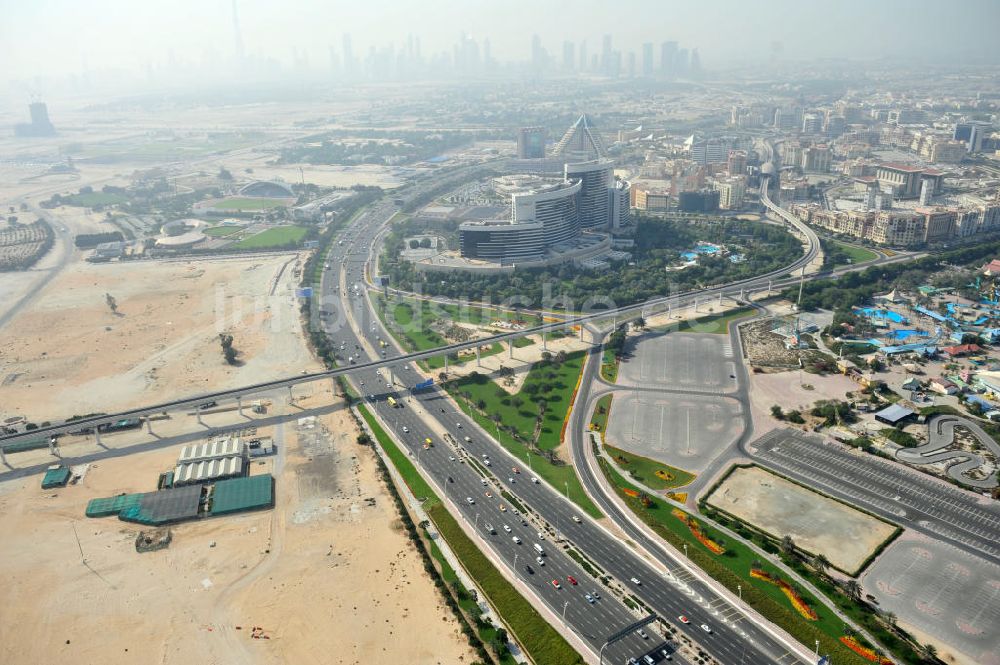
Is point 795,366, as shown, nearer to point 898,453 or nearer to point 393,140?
point 898,453

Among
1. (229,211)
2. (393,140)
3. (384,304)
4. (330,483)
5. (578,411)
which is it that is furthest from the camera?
(393,140)

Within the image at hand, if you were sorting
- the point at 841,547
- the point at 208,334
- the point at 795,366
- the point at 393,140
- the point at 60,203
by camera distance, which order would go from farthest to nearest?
the point at 393,140
the point at 60,203
the point at 208,334
the point at 795,366
the point at 841,547

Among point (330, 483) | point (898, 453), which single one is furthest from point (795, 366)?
point (330, 483)

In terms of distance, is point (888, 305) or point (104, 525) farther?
point (888, 305)

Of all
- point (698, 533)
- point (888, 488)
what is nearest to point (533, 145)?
point (888, 488)

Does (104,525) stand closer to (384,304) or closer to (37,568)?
(37,568)

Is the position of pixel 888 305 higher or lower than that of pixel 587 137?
lower

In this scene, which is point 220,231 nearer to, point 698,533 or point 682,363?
point 682,363
